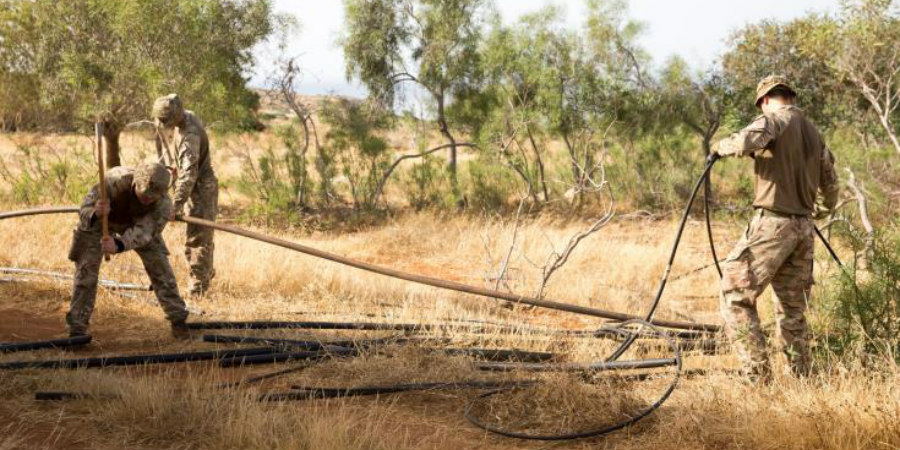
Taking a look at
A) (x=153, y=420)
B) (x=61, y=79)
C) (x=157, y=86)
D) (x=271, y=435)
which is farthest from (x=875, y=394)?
(x=61, y=79)

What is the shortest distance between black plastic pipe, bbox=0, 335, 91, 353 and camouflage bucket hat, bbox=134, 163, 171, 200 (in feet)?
4.06

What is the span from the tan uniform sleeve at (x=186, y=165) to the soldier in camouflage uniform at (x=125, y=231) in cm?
134

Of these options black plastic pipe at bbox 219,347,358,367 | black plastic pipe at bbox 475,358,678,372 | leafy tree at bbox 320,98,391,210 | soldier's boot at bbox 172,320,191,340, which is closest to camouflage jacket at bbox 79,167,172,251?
soldier's boot at bbox 172,320,191,340

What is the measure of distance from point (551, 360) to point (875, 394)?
221cm

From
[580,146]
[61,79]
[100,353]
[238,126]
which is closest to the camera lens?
[100,353]

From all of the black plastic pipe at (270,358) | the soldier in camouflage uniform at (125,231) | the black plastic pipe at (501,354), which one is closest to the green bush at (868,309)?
the black plastic pipe at (501,354)

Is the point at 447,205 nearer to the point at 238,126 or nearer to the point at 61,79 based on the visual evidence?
the point at 238,126

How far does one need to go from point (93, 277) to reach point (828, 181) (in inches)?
206

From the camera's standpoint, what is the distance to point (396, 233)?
41.6 ft

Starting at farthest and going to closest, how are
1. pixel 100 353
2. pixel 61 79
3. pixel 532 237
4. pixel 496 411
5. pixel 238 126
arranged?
pixel 238 126 → pixel 61 79 → pixel 532 237 → pixel 100 353 → pixel 496 411

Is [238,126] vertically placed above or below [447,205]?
above

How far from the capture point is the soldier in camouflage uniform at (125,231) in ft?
17.7

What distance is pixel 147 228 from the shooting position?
5.66m

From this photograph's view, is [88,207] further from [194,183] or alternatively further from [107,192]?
[194,183]
